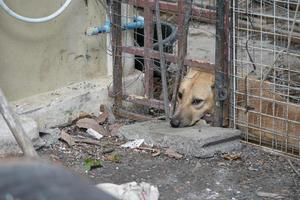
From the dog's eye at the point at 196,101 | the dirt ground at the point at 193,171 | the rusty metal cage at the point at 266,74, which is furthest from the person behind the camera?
the dog's eye at the point at 196,101

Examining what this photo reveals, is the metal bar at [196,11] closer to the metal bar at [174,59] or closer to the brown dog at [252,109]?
the metal bar at [174,59]

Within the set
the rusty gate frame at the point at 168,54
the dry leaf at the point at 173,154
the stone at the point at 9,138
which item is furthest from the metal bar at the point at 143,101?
the stone at the point at 9,138

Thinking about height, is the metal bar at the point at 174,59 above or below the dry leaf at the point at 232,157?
above

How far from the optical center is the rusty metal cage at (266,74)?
15.3ft

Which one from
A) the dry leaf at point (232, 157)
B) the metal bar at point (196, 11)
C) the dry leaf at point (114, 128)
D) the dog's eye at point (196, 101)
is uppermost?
the metal bar at point (196, 11)

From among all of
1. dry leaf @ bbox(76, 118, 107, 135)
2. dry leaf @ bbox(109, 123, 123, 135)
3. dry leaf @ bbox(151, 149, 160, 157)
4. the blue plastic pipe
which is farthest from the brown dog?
the blue plastic pipe

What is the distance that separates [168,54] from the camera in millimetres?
5234

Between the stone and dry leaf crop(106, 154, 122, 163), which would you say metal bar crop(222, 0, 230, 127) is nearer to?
dry leaf crop(106, 154, 122, 163)

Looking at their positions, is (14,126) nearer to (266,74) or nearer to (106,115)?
(266,74)

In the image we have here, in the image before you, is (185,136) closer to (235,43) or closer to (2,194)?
(235,43)

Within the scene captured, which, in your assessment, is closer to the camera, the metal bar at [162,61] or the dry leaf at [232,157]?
the dry leaf at [232,157]

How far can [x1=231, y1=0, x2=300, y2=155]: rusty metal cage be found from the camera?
4652mm

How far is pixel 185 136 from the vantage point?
4836 millimetres

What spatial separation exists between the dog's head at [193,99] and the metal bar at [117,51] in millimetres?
598
